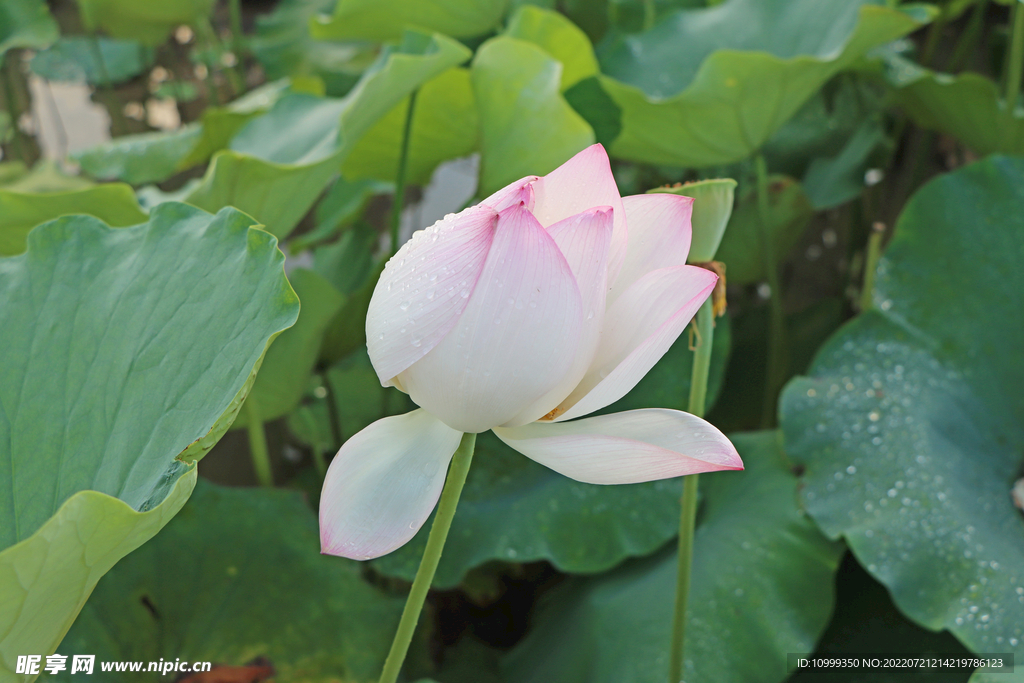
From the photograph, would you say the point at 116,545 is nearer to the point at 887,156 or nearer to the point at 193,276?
the point at 193,276

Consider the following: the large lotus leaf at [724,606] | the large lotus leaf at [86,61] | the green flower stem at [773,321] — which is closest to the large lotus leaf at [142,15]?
the large lotus leaf at [86,61]

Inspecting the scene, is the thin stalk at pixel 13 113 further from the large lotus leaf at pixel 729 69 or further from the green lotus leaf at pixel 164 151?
the large lotus leaf at pixel 729 69

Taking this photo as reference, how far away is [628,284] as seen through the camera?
0.93 ft

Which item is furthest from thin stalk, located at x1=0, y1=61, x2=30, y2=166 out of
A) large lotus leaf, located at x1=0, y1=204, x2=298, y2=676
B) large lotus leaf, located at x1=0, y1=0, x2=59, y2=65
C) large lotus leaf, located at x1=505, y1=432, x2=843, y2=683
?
large lotus leaf, located at x1=505, y1=432, x2=843, y2=683

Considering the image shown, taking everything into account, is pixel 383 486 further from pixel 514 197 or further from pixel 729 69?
pixel 729 69

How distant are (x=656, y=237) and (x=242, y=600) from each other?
1.59ft

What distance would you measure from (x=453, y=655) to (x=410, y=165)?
1.71 ft

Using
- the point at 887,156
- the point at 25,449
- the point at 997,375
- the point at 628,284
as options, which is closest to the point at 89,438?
the point at 25,449

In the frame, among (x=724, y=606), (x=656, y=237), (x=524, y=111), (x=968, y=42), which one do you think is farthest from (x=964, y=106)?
(x=656, y=237)

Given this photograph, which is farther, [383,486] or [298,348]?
[298,348]

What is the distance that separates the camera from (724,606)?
579mm

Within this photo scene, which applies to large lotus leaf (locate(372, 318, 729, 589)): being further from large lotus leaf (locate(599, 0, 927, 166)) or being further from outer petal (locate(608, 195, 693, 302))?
outer petal (locate(608, 195, 693, 302))

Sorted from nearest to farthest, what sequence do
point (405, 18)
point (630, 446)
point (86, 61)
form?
point (630, 446) → point (405, 18) → point (86, 61)

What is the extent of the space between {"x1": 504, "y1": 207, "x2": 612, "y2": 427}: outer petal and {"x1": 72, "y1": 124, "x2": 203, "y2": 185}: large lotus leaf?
70 cm
